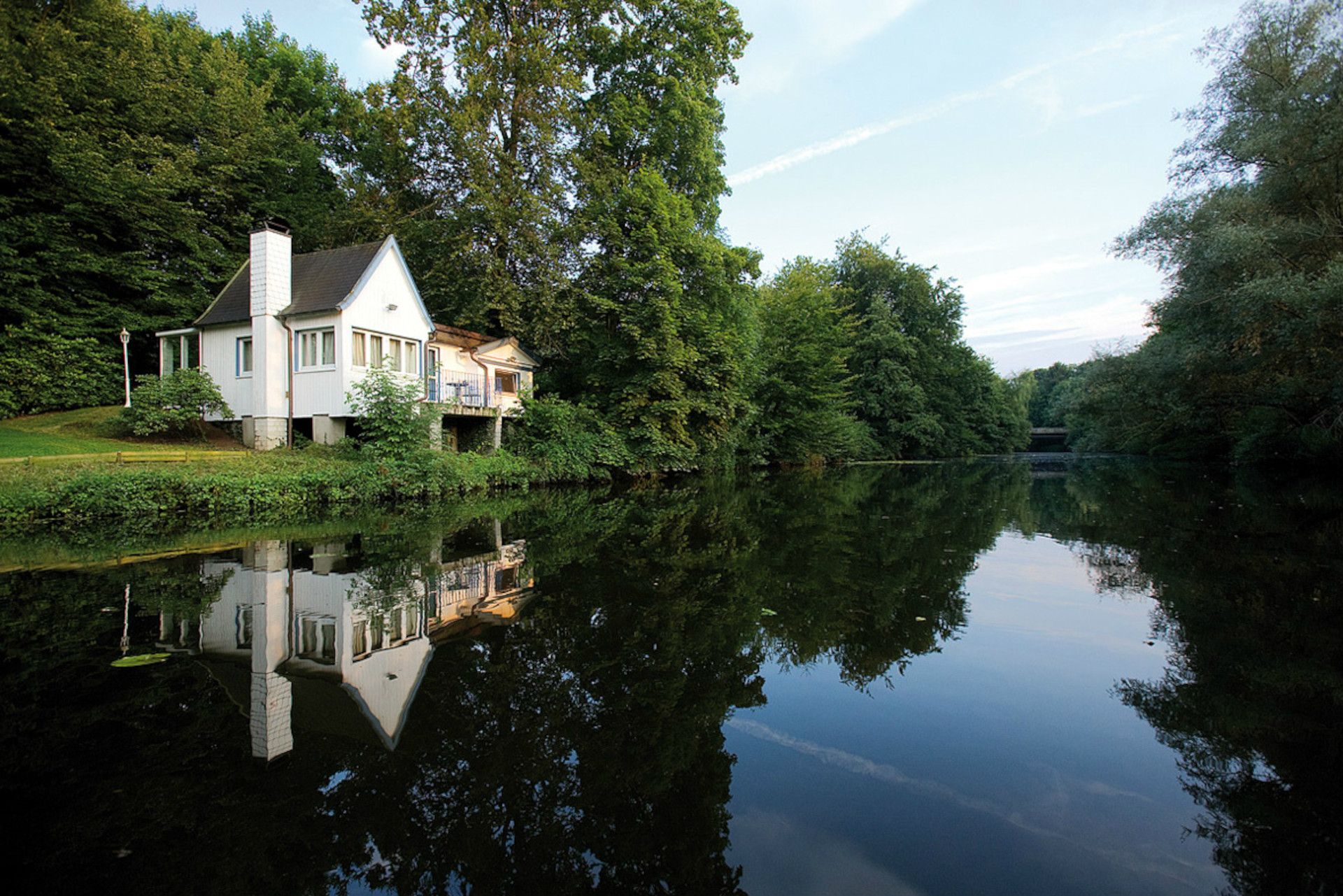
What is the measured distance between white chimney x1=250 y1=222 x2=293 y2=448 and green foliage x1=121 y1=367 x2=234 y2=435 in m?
1.41

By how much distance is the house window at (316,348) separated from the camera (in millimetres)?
19531

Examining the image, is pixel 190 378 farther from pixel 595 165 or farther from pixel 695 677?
pixel 695 677

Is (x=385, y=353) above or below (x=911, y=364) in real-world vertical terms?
below

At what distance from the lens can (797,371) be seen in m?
36.2

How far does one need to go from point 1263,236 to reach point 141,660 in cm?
A: 2649

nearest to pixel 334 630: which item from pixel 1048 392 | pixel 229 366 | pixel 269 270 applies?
pixel 269 270

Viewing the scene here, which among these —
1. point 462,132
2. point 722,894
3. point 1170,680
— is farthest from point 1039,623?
point 462,132

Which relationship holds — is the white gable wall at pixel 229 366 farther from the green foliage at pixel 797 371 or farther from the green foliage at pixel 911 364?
the green foliage at pixel 911 364

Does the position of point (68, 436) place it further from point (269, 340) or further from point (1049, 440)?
point (1049, 440)

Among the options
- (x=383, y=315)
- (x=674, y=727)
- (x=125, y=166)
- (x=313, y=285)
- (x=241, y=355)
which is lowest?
(x=674, y=727)

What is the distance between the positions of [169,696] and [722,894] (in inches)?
147

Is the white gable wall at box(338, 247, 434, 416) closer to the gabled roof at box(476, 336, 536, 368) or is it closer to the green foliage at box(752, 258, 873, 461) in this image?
the gabled roof at box(476, 336, 536, 368)

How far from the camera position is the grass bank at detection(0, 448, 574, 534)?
11.6m

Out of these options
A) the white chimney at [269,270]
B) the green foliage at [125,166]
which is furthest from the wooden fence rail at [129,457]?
the green foliage at [125,166]
